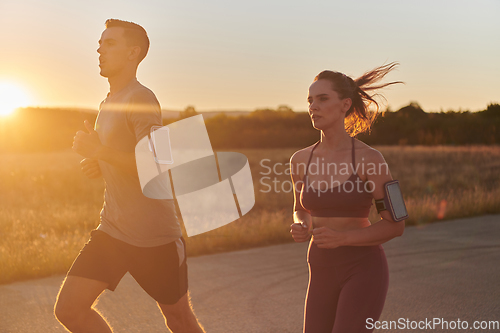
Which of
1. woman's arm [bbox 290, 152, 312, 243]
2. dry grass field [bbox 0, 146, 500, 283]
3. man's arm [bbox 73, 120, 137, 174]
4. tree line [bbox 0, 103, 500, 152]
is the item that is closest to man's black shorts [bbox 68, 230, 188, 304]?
man's arm [bbox 73, 120, 137, 174]

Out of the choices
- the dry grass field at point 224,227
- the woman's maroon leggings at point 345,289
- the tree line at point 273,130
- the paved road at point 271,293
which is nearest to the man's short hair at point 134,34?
the woman's maroon leggings at point 345,289

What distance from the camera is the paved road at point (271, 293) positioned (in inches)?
189

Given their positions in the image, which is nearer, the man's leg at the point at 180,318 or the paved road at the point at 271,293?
the man's leg at the point at 180,318

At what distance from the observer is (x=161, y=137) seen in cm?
274

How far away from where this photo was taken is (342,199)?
104 inches

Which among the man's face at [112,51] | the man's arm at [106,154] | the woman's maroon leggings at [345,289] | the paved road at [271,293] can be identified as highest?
the man's face at [112,51]

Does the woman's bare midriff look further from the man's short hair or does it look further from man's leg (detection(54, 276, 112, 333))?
the man's short hair

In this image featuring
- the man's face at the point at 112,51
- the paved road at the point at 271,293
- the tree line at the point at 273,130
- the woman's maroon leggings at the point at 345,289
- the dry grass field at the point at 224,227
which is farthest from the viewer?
the tree line at the point at 273,130

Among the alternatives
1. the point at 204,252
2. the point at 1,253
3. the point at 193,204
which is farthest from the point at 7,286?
the point at 193,204

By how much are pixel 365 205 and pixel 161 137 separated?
1155 mm

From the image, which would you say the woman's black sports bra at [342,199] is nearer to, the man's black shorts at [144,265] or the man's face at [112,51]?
the man's black shorts at [144,265]

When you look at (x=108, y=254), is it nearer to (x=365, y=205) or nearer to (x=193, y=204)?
(x=365, y=205)

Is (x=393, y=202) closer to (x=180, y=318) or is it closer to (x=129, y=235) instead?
(x=180, y=318)

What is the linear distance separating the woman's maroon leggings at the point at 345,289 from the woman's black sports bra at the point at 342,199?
0.63 ft
